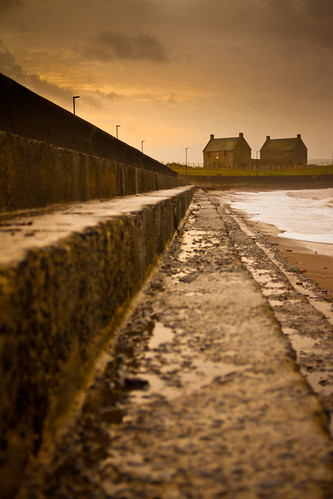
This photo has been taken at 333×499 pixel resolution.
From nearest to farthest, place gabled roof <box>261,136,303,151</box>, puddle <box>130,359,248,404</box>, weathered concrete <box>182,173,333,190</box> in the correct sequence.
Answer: puddle <box>130,359,248,404</box>, weathered concrete <box>182,173,333,190</box>, gabled roof <box>261,136,303,151</box>

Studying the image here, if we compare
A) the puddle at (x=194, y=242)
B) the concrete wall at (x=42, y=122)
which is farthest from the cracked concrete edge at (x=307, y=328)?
the concrete wall at (x=42, y=122)

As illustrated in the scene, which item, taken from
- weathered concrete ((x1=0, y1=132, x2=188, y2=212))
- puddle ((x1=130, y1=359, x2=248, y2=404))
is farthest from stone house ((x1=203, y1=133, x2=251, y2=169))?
puddle ((x1=130, y1=359, x2=248, y2=404))

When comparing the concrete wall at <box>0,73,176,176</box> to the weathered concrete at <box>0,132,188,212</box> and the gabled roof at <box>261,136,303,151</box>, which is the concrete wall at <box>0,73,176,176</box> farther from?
the gabled roof at <box>261,136,303,151</box>

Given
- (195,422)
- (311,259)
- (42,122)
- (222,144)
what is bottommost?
(311,259)

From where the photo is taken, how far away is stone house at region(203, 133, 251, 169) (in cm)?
9738

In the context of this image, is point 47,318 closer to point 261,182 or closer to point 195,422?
point 195,422

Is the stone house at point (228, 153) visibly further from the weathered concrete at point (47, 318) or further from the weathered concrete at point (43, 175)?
the weathered concrete at point (47, 318)

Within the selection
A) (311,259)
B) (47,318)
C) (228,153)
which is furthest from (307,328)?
(228,153)

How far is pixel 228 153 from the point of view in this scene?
319ft

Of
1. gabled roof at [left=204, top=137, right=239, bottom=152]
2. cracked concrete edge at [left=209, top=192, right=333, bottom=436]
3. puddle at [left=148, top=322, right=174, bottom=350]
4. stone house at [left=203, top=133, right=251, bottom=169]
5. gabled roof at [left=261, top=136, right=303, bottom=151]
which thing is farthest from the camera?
gabled roof at [left=261, top=136, right=303, bottom=151]

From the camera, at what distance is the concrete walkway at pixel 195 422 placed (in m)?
0.84

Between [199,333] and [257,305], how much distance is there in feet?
1.26

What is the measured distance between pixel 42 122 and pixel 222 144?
100m

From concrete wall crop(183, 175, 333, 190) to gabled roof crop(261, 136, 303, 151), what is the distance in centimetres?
2626
